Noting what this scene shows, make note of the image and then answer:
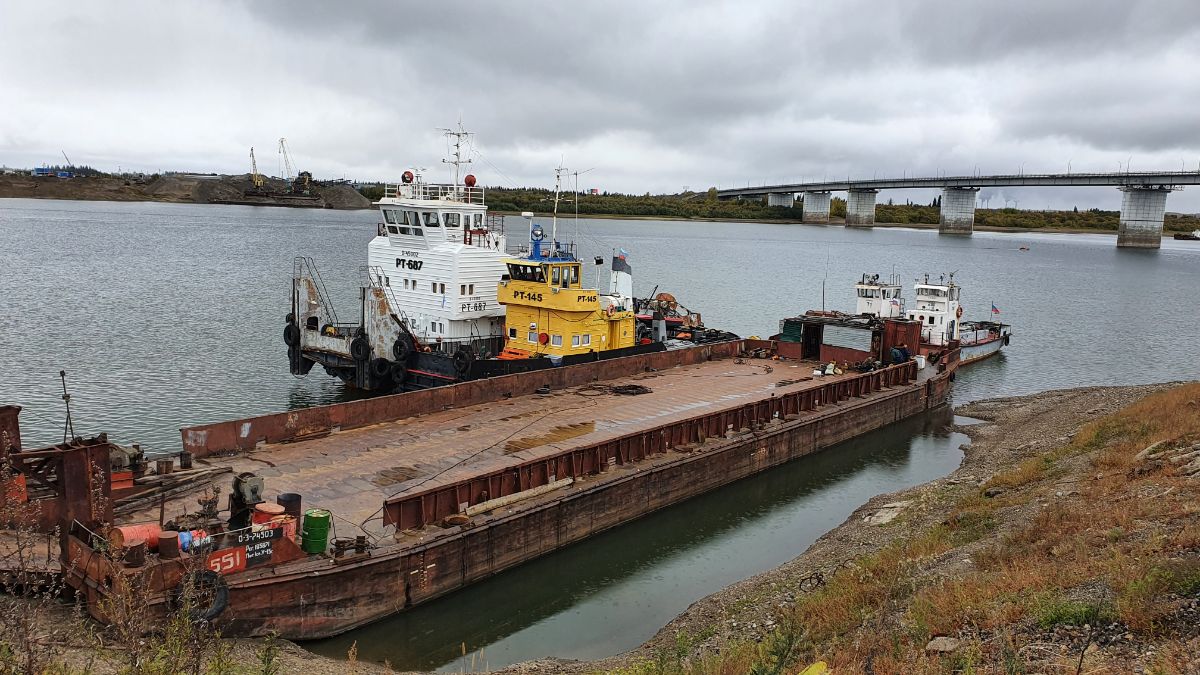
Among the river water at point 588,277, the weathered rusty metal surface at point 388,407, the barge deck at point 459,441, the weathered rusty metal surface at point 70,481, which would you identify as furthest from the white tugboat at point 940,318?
the weathered rusty metal surface at point 70,481

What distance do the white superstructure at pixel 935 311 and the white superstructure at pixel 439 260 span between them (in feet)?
68.3

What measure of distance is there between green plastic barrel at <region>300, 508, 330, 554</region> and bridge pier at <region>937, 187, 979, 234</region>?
154992 millimetres

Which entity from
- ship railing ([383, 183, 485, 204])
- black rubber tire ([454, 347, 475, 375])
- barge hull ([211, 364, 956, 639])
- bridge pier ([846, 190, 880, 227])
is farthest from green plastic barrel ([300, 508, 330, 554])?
bridge pier ([846, 190, 880, 227])

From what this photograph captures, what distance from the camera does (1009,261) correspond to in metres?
103

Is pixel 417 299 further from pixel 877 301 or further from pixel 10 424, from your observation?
pixel 877 301

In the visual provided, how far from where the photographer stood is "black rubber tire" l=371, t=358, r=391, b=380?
923 inches

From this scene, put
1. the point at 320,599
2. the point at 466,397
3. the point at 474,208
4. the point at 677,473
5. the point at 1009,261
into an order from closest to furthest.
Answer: the point at 320,599
the point at 677,473
the point at 466,397
the point at 474,208
the point at 1009,261

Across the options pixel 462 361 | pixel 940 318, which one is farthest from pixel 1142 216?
pixel 462 361

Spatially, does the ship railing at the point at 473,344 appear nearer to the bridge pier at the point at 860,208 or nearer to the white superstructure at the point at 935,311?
the white superstructure at the point at 935,311

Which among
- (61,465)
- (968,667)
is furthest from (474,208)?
(968,667)

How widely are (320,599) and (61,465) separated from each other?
356 centimetres

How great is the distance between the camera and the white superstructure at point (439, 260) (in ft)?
80.7

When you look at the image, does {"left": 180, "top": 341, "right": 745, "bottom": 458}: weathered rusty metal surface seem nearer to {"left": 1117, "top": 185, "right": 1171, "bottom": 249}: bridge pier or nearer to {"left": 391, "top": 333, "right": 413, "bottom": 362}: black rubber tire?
{"left": 391, "top": 333, "right": 413, "bottom": 362}: black rubber tire

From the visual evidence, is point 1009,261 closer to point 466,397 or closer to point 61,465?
point 466,397
